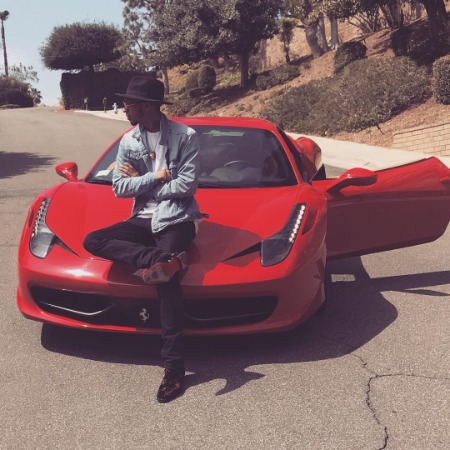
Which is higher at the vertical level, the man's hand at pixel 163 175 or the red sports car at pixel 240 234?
the man's hand at pixel 163 175

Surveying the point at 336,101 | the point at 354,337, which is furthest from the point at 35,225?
the point at 336,101

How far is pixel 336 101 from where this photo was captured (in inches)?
874

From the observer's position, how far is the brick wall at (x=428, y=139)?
14751mm

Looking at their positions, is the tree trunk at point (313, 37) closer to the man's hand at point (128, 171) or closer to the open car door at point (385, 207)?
the open car door at point (385, 207)

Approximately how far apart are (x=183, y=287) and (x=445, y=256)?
3.70 m

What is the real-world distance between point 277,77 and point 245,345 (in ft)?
93.6

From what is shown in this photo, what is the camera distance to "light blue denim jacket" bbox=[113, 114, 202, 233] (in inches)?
147

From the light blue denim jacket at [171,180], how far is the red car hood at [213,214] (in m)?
0.29

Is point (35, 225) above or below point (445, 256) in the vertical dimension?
above

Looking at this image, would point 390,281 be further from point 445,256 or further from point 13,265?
point 13,265

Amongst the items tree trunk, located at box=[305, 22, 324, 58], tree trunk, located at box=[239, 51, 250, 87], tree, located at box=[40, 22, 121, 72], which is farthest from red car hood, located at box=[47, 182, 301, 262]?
tree, located at box=[40, 22, 121, 72]

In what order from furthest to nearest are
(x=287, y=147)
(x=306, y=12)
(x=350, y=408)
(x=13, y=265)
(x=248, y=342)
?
(x=306, y=12), (x=13, y=265), (x=287, y=147), (x=248, y=342), (x=350, y=408)

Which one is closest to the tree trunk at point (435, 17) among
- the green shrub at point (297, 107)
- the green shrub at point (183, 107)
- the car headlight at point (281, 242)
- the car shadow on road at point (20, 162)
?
the green shrub at point (297, 107)

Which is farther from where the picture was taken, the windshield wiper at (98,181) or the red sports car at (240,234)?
the windshield wiper at (98,181)
